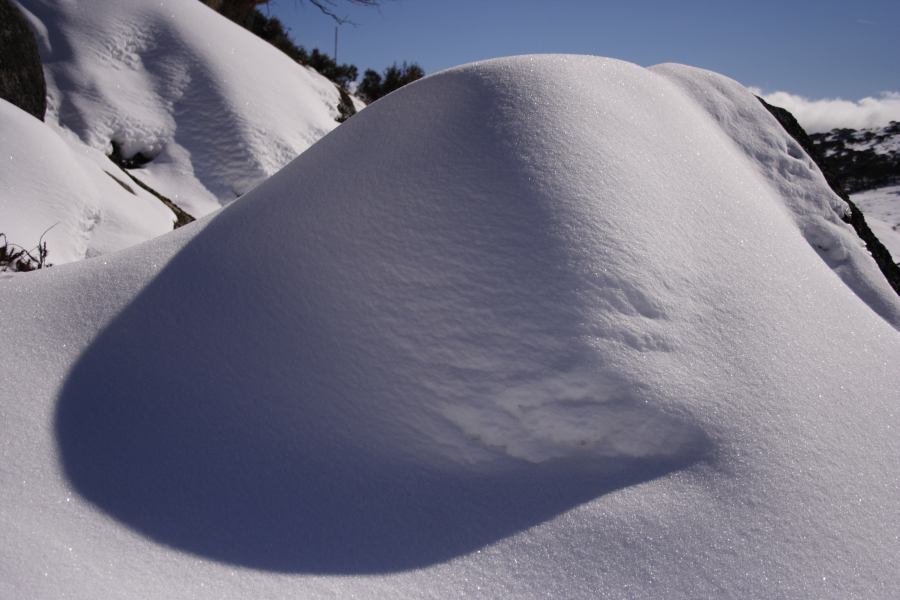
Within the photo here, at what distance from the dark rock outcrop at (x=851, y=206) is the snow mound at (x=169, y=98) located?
4301 millimetres

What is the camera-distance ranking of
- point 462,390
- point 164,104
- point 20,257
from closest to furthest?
point 462,390 < point 20,257 < point 164,104

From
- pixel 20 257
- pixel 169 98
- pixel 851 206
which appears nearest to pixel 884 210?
pixel 851 206

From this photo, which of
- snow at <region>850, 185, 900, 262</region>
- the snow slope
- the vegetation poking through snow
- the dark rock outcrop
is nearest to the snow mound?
the vegetation poking through snow

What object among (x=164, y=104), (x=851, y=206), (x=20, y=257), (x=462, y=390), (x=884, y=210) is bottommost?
(x=164, y=104)

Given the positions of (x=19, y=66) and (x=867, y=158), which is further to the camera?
(x=867, y=158)

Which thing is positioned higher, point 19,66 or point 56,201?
point 19,66

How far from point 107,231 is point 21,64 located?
1.92m

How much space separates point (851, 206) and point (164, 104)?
19.0 ft

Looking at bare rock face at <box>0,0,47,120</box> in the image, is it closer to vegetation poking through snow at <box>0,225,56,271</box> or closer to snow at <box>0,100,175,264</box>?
snow at <box>0,100,175,264</box>

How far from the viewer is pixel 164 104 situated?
20.1 feet

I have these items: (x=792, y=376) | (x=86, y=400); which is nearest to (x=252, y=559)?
(x=86, y=400)

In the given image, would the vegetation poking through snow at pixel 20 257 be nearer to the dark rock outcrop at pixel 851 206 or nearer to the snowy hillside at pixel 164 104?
the snowy hillside at pixel 164 104

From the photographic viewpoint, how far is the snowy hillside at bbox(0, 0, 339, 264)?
565 centimetres

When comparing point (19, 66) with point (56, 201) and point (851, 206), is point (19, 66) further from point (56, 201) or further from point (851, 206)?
point (851, 206)
